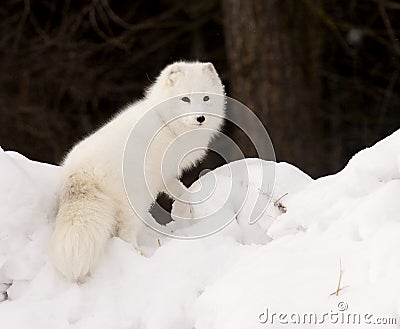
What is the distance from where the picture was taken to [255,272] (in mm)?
2244

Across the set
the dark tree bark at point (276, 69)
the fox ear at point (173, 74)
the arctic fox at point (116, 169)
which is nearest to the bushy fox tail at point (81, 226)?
the arctic fox at point (116, 169)

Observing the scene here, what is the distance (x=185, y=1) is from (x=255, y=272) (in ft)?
20.4

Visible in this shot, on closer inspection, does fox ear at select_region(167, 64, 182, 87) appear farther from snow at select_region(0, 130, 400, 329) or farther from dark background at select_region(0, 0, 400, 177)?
dark background at select_region(0, 0, 400, 177)

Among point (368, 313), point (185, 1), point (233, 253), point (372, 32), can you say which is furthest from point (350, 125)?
point (368, 313)

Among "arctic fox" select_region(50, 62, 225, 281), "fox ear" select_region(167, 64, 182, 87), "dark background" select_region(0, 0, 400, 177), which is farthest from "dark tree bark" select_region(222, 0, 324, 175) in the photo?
"fox ear" select_region(167, 64, 182, 87)

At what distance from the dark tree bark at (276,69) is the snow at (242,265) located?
126 inches

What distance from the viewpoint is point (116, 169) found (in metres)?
3.24

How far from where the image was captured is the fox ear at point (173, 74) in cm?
382

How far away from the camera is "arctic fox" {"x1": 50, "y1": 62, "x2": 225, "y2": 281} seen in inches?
107

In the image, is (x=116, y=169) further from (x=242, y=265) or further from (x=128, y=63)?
(x=128, y=63)

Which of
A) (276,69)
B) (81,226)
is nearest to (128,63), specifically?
(276,69)

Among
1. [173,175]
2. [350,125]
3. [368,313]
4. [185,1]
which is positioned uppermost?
[368,313]

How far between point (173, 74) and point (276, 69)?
8.01 feet

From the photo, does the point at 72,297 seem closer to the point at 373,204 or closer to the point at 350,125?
the point at 373,204
